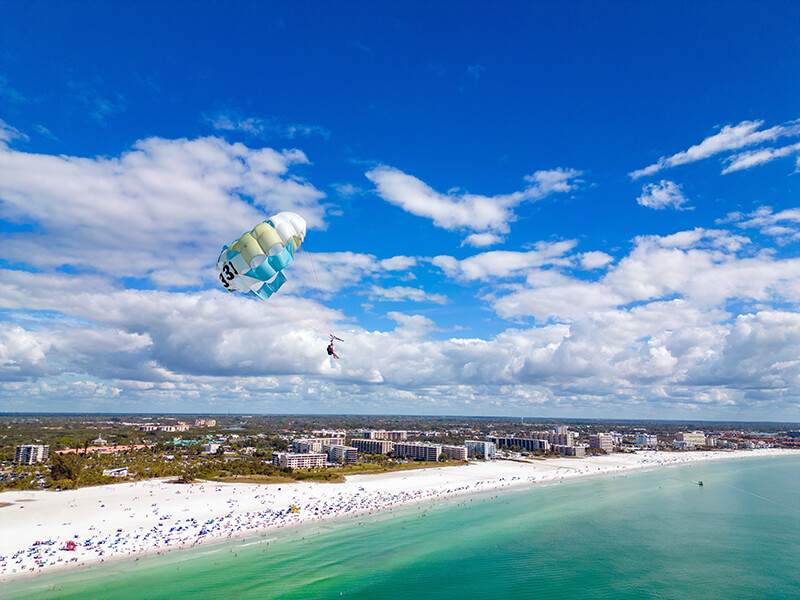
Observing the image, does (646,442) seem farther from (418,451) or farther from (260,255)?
(260,255)

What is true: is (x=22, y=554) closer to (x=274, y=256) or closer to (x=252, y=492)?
(x=252, y=492)

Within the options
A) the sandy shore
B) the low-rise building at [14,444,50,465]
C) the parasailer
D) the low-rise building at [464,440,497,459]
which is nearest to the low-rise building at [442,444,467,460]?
the low-rise building at [464,440,497,459]

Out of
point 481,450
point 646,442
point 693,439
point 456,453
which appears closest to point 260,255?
point 456,453

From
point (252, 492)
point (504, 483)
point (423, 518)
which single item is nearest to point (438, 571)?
point (423, 518)

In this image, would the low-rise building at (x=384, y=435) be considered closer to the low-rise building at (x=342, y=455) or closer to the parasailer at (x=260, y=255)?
the low-rise building at (x=342, y=455)

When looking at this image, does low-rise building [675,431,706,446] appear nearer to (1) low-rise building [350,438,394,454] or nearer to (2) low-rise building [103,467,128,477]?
(1) low-rise building [350,438,394,454]
